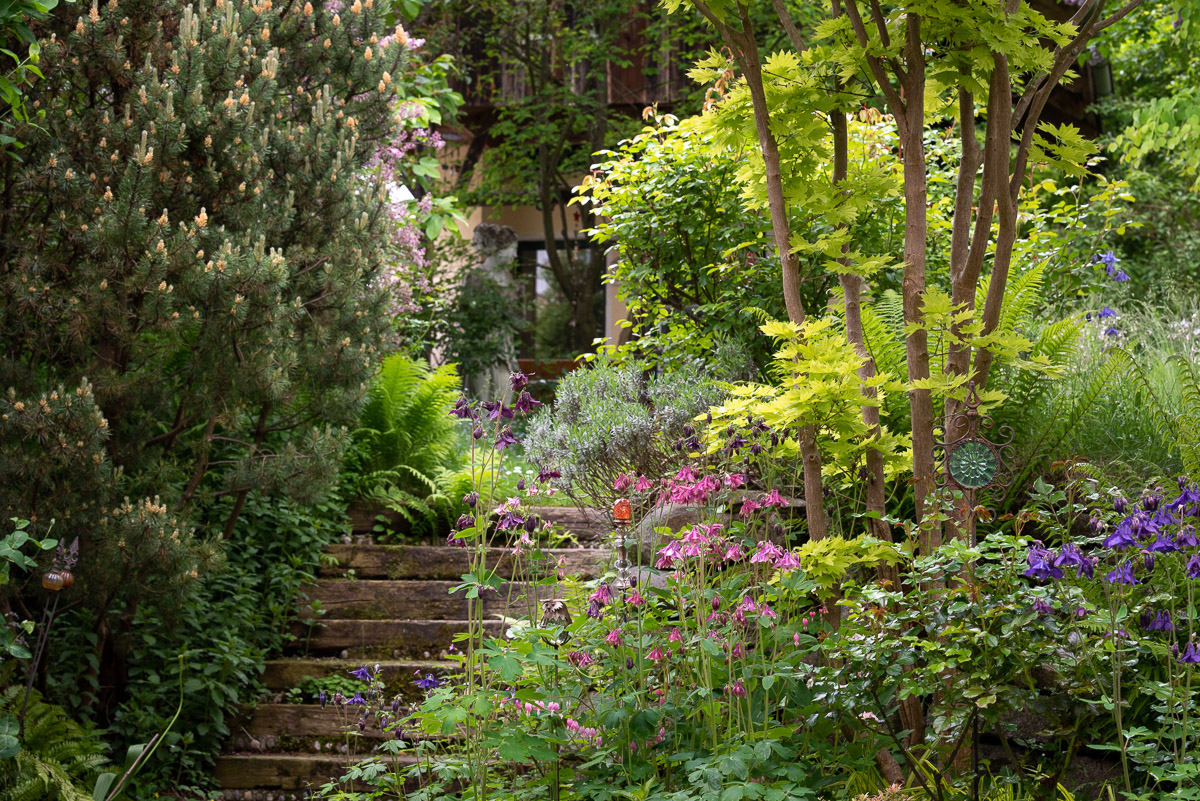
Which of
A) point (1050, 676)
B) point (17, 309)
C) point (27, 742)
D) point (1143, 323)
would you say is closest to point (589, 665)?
point (1050, 676)

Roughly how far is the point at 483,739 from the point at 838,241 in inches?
72.0

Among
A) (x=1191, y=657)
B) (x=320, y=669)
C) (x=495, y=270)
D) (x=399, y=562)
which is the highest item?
(x=495, y=270)

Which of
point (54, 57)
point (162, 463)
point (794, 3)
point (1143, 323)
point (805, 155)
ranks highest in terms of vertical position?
point (794, 3)

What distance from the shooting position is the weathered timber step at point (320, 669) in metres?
4.70

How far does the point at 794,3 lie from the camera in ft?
35.3

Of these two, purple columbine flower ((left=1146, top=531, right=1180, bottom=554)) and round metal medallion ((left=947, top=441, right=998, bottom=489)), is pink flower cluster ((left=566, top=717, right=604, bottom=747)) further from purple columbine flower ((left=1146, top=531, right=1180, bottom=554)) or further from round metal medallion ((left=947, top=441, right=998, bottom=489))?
purple columbine flower ((left=1146, top=531, right=1180, bottom=554))

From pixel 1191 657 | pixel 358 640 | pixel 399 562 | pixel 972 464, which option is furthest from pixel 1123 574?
pixel 399 562

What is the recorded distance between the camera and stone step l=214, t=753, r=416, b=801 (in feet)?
13.8

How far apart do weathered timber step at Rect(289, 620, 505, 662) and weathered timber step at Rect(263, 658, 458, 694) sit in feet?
0.35

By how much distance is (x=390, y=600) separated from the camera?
5.26 m

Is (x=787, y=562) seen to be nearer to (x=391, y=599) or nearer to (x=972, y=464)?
(x=972, y=464)

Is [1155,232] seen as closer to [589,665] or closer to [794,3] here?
[794,3]

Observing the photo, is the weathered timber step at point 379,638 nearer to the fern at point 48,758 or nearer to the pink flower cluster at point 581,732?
the fern at point 48,758

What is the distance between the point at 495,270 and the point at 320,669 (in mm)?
8968
